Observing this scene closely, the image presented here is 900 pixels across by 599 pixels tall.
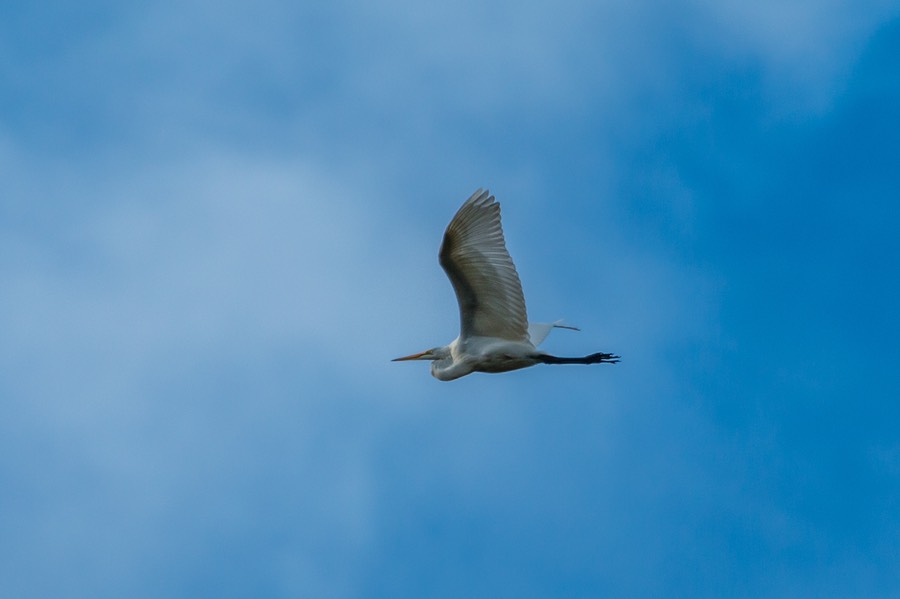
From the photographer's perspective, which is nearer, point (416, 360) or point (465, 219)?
point (465, 219)

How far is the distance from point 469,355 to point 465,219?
2117mm

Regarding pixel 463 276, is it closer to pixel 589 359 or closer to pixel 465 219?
pixel 465 219

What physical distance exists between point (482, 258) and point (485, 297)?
64 cm

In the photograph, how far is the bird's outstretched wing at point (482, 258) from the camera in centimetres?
2028

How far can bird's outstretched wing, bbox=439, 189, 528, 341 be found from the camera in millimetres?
20281

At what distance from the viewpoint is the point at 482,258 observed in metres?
20.3

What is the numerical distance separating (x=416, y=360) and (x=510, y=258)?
325 centimetres

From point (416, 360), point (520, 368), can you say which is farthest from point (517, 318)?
point (416, 360)

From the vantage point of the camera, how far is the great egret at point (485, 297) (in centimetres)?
2030

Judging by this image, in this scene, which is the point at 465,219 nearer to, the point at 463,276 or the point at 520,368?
the point at 463,276

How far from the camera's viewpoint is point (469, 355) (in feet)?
69.2

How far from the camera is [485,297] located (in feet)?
67.7

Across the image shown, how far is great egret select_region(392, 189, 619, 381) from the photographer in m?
20.3

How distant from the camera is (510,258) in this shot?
803 inches
